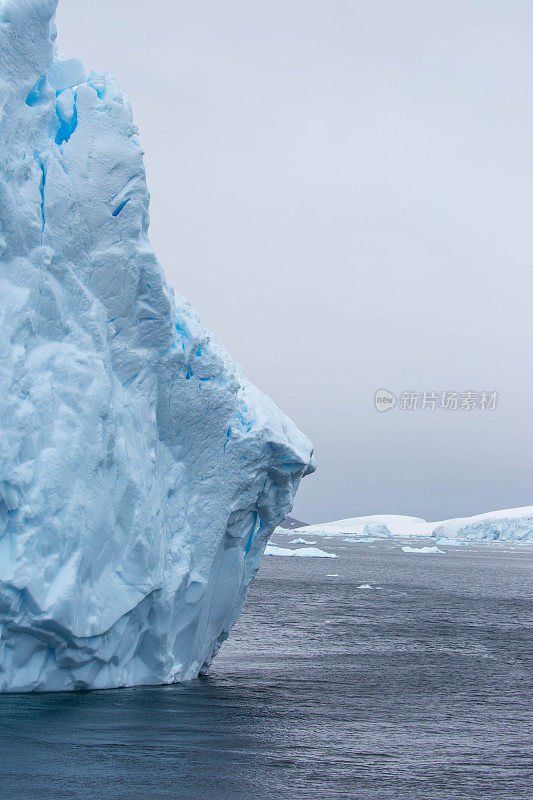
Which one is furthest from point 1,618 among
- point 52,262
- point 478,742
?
point 478,742

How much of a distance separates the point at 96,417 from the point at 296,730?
16.9 feet

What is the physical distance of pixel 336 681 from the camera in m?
17.4

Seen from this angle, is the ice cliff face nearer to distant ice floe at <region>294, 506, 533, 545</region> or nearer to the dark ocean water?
the dark ocean water

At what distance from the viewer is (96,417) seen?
42.1 ft

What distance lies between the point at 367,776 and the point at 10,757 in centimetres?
404

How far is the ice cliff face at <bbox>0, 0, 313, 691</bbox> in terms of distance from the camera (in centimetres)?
1220

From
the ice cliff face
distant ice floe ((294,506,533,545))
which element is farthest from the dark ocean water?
distant ice floe ((294,506,533,545))

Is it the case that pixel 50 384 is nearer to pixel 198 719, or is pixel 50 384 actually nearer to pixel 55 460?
Answer: pixel 55 460

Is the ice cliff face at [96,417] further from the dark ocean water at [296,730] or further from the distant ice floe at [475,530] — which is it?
the distant ice floe at [475,530]

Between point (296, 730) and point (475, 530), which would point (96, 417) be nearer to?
point (296, 730)

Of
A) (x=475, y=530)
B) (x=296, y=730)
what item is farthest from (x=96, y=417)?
(x=475, y=530)

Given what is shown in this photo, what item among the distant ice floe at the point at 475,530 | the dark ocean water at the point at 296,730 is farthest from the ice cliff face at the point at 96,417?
the distant ice floe at the point at 475,530

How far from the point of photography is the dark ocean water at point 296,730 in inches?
396

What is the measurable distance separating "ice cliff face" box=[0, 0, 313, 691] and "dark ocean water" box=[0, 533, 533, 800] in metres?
1.11
